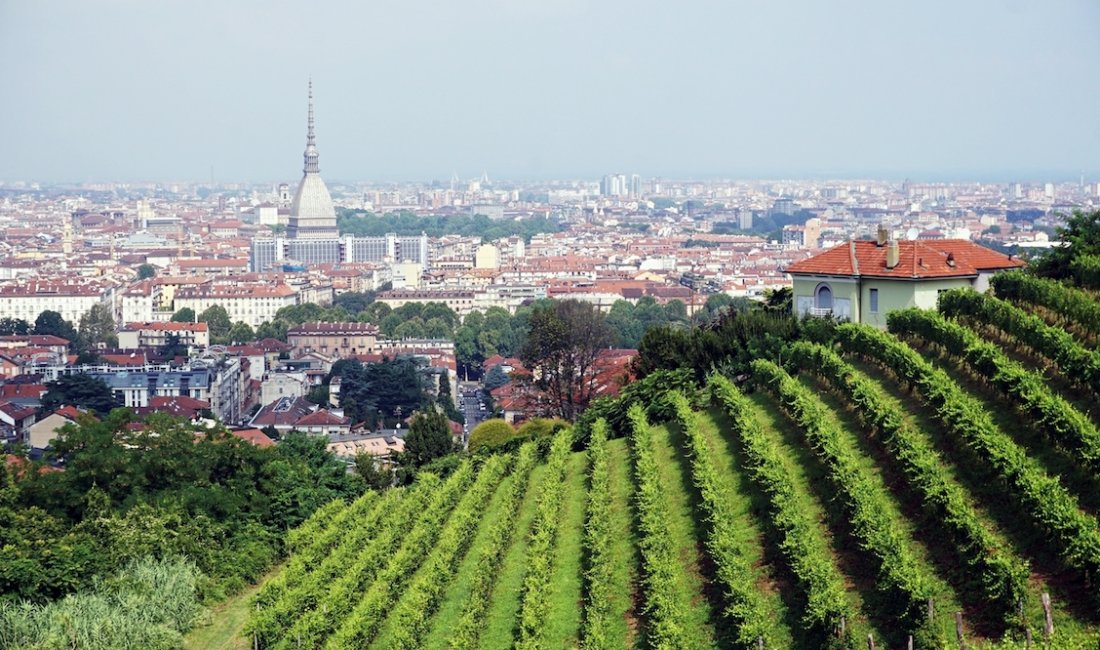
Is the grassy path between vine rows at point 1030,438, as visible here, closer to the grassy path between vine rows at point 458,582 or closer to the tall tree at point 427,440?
the grassy path between vine rows at point 458,582

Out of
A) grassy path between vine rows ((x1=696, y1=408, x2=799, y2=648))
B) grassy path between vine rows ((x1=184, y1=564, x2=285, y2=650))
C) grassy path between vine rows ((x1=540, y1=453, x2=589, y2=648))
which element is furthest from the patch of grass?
grassy path between vine rows ((x1=696, y1=408, x2=799, y2=648))

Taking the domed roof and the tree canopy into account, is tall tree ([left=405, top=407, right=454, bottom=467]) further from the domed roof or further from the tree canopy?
the domed roof

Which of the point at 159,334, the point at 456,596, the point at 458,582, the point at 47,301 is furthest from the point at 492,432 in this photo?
the point at 47,301

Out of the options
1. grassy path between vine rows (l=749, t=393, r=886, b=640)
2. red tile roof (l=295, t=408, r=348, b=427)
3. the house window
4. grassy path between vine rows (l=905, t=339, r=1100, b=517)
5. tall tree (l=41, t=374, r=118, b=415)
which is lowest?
red tile roof (l=295, t=408, r=348, b=427)

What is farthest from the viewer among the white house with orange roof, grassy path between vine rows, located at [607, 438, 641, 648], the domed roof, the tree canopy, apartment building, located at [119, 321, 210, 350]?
the domed roof

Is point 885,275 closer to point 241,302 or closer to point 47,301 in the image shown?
point 241,302

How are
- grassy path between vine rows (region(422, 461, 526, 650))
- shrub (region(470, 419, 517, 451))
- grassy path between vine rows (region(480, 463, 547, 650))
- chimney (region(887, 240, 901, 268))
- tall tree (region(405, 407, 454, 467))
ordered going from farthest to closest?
1. shrub (region(470, 419, 517, 451))
2. tall tree (region(405, 407, 454, 467))
3. chimney (region(887, 240, 901, 268))
4. grassy path between vine rows (region(422, 461, 526, 650))
5. grassy path between vine rows (region(480, 463, 547, 650))

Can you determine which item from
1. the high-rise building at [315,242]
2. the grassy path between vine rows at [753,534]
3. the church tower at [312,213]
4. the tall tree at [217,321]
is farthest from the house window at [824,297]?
the church tower at [312,213]

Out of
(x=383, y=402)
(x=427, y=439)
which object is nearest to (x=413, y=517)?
(x=427, y=439)

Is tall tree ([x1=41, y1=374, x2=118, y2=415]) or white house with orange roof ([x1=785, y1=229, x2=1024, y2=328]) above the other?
white house with orange roof ([x1=785, y1=229, x2=1024, y2=328])
